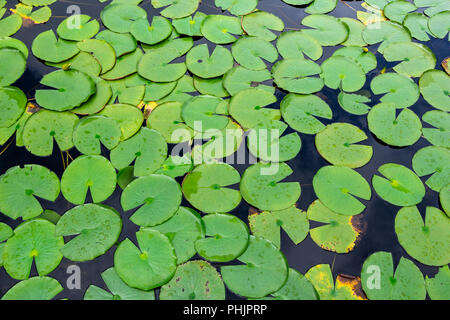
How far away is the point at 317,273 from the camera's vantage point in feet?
5.39

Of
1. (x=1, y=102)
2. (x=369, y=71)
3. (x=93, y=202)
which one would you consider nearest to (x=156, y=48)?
(x=1, y=102)

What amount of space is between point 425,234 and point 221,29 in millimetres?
2144

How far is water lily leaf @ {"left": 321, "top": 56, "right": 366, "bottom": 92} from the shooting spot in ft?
7.89

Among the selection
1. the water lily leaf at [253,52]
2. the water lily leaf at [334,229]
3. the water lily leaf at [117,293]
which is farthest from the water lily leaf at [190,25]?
the water lily leaf at [117,293]

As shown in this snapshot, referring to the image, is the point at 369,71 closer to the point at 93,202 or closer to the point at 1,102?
the point at 93,202

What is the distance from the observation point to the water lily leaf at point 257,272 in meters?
1.57

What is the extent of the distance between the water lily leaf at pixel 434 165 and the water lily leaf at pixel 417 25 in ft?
4.11

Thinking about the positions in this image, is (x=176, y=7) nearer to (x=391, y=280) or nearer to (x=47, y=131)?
(x=47, y=131)

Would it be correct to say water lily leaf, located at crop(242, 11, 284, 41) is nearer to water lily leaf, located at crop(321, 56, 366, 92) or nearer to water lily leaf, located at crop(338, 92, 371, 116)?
water lily leaf, located at crop(321, 56, 366, 92)

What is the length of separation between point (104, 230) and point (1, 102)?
4.28 ft

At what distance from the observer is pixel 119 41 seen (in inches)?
102

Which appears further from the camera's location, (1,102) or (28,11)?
(28,11)

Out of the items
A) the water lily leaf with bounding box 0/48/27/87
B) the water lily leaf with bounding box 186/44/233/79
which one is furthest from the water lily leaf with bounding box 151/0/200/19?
the water lily leaf with bounding box 0/48/27/87

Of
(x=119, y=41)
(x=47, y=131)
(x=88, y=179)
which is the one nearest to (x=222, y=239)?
(x=88, y=179)
